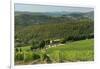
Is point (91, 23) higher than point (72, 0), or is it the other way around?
point (72, 0)

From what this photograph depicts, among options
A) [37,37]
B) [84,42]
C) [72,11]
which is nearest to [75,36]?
[84,42]

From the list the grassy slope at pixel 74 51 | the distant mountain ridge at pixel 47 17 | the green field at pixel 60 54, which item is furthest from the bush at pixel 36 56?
the distant mountain ridge at pixel 47 17

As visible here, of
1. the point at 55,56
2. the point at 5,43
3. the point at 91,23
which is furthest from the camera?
the point at 91,23

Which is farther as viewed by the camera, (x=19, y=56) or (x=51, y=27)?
(x=51, y=27)

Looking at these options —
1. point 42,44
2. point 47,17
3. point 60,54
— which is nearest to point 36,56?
point 42,44

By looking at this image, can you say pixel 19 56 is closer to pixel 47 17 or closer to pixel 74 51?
pixel 47 17

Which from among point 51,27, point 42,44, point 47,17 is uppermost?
point 47,17

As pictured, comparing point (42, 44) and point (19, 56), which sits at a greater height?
point (42, 44)

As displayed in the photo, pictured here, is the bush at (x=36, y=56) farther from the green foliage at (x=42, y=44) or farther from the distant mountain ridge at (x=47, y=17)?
the distant mountain ridge at (x=47, y=17)
